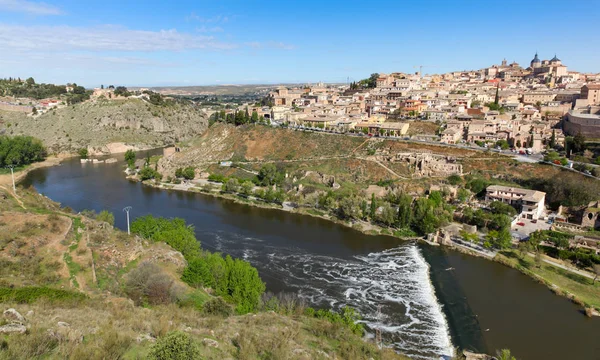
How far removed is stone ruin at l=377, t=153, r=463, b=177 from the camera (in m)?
34.2

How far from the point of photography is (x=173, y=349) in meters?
7.65

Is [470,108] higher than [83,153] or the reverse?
higher

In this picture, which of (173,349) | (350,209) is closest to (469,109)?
(350,209)

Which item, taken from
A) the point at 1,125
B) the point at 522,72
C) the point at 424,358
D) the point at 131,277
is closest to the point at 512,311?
the point at 424,358

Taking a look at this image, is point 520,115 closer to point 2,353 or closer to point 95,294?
point 95,294

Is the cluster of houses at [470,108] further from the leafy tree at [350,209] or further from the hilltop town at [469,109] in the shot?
the leafy tree at [350,209]

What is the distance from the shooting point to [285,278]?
66.9 ft

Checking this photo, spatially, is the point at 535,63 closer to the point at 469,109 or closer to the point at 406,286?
the point at 469,109

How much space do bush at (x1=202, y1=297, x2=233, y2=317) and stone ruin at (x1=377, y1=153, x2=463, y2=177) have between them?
81.2ft

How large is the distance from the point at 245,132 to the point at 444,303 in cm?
3571

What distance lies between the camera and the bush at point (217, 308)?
44.1ft

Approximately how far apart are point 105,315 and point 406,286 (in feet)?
45.0

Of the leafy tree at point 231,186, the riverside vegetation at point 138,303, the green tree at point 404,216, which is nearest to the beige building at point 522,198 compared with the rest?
the green tree at point 404,216

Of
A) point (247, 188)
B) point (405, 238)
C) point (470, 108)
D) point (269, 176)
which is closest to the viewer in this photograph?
point (405, 238)
